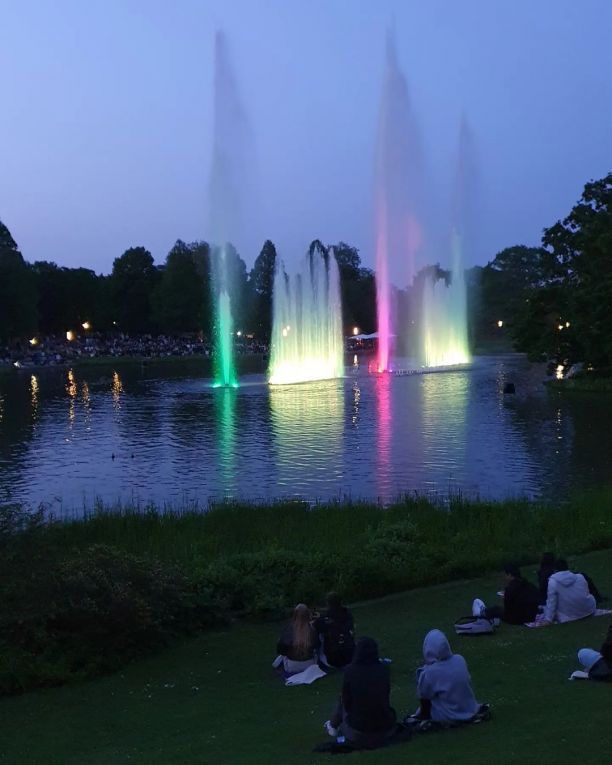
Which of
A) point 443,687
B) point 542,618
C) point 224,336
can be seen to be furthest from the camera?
point 224,336

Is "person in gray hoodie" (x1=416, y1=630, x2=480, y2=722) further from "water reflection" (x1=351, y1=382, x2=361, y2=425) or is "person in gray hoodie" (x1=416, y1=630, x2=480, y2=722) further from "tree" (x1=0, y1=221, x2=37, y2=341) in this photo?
"tree" (x1=0, y1=221, x2=37, y2=341)

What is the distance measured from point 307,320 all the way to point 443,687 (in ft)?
213

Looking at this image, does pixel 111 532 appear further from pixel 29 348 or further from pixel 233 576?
pixel 29 348

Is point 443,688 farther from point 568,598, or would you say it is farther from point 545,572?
point 545,572

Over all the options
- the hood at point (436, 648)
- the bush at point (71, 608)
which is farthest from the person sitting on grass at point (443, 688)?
the bush at point (71, 608)

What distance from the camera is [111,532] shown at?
17.3m

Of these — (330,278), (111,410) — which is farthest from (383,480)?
(330,278)

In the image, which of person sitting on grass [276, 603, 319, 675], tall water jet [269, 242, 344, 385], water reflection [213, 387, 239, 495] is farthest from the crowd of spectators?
person sitting on grass [276, 603, 319, 675]

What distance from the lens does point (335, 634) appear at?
9766 millimetres

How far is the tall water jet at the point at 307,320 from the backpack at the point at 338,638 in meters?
57.5

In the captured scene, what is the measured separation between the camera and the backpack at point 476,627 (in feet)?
35.4

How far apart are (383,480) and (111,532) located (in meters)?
9.12

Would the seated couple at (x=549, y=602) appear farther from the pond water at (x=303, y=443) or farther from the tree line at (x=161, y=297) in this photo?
the tree line at (x=161, y=297)

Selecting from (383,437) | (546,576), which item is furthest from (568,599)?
(383,437)
